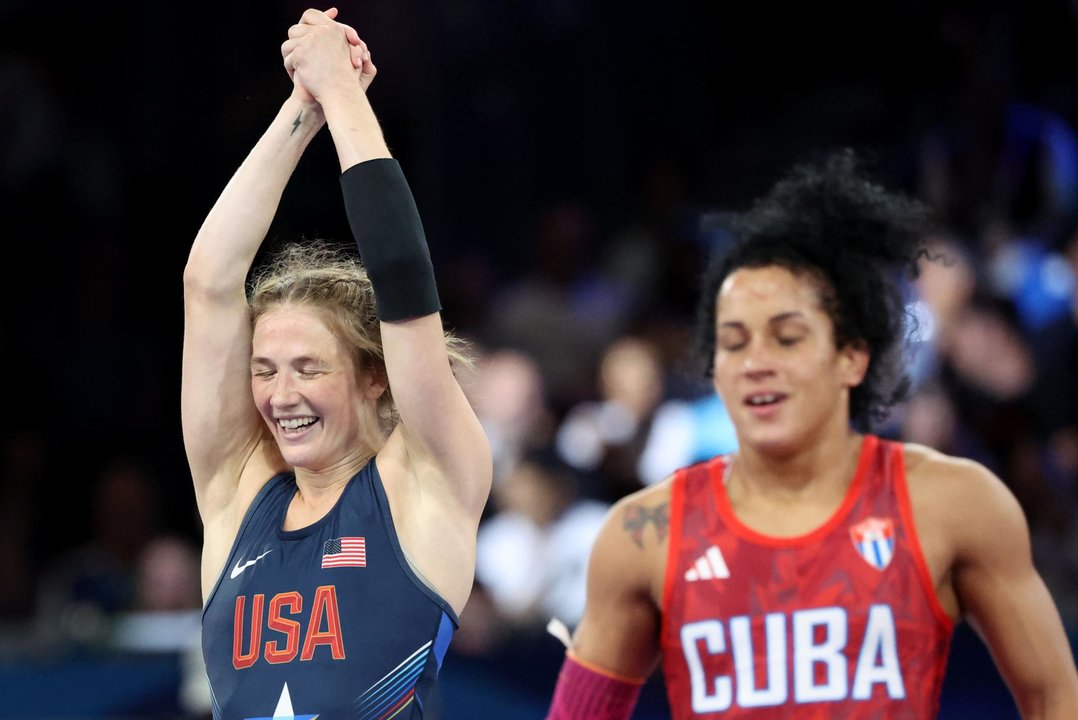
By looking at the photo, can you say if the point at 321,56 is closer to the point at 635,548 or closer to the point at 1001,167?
the point at 635,548

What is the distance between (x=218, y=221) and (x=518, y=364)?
11.6ft

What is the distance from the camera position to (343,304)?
2641mm

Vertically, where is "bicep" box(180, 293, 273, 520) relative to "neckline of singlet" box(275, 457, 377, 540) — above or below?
above

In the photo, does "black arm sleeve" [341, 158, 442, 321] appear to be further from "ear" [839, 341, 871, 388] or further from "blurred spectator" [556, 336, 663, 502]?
"blurred spectator" [556, 336, 663, 502]

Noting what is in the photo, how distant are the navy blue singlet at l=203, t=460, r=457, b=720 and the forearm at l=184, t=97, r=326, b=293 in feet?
1.48

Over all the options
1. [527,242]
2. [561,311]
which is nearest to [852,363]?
[561,311]

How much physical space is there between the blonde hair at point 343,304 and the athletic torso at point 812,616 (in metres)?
0.80

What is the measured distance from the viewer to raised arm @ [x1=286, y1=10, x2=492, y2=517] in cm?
243

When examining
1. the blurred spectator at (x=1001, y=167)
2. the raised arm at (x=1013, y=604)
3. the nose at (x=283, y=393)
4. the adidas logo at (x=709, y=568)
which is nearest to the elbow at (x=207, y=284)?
the nose at (x=283, y=393)

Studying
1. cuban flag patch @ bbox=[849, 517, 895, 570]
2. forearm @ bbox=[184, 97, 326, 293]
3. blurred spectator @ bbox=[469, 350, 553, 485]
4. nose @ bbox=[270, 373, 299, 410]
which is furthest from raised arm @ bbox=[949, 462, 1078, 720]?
blurred spectator @ bbox=[469, 350, 553, 485]

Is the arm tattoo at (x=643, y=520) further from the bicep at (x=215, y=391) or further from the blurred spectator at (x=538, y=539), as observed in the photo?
the blurred spectator at (x=538, y=539)

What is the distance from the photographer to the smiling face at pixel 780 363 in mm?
3244

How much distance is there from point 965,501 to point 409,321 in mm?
1352

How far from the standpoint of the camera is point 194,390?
2.63 m
